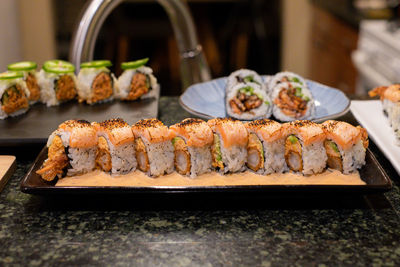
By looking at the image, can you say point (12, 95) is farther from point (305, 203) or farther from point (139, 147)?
point (305, 203)

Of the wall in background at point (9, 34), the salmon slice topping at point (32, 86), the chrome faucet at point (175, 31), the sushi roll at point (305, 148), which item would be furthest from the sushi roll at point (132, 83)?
the wall in background at point (9, 34)

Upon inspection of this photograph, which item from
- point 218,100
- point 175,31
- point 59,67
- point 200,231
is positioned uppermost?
point 175,31

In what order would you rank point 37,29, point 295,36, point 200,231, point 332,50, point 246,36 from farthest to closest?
point 246,36
point 295,36
point 37,29
point 332,50
point 200,231

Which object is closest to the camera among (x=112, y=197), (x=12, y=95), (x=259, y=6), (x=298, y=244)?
(x=298, y=244)

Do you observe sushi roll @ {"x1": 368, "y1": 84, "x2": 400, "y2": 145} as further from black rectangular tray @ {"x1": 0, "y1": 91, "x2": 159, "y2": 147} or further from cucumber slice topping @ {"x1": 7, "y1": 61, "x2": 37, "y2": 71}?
cucumber slice topping @ {"x1": 7, "y1": 61, "x2": 37, "y2": 71}

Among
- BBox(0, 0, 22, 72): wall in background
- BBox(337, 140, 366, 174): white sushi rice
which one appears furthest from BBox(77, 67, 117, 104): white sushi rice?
BBox(0, 0, 22, 72): wall in background

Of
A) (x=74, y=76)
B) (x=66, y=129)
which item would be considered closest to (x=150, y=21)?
(x=74, y=76)

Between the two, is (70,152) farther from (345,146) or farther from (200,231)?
(345,146)

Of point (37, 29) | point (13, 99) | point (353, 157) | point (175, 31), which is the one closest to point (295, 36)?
point (37, 29)
